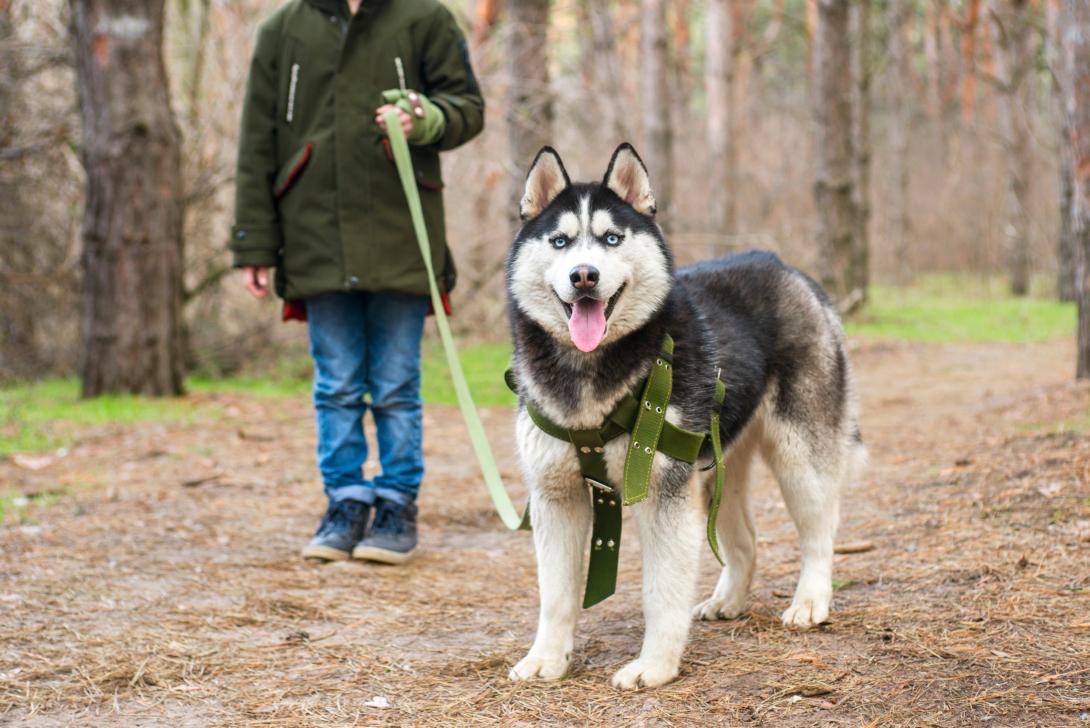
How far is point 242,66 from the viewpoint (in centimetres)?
1021

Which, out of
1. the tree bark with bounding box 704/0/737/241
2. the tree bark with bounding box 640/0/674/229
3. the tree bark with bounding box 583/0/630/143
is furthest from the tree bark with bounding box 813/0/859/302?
the tree bark with bounding box 704/0/737/241

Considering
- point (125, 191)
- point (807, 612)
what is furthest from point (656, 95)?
point (807, 612)

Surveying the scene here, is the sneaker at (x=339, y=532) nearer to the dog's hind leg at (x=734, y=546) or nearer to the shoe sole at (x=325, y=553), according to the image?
the shoe sole at (x=325, y=553)

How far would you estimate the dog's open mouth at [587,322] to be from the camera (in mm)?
2998

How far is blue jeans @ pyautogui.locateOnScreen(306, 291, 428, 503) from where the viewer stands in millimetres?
4512

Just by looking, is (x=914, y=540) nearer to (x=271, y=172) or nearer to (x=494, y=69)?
(x=271, y=172)

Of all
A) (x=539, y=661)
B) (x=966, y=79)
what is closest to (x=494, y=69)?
(x=539, y=661)

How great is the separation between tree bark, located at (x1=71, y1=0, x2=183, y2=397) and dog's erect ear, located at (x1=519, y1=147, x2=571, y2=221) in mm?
6072

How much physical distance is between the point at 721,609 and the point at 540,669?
864mm

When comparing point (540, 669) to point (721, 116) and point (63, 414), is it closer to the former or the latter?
point (63, 414)

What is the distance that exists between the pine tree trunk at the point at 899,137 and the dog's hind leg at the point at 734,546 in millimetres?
14640

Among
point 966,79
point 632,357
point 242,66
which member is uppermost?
point 966,79

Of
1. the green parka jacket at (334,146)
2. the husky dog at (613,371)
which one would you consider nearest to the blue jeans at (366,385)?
the green parka jacket at (334,146)

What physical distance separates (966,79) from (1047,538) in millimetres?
27904
